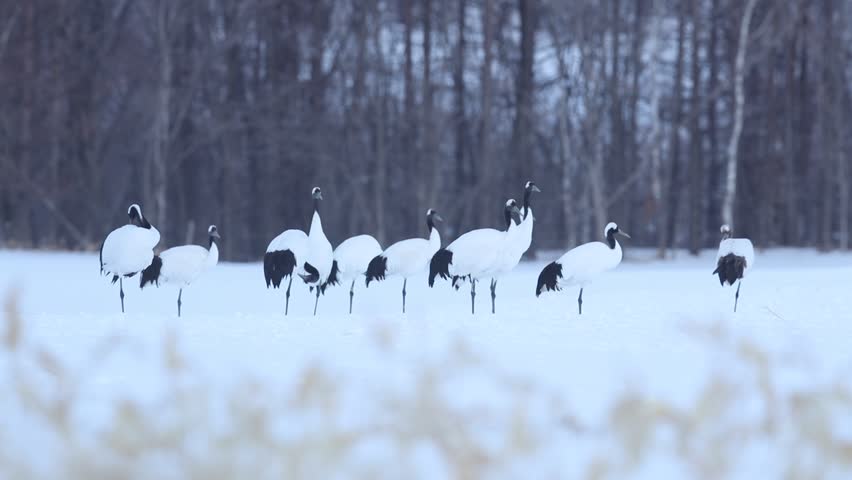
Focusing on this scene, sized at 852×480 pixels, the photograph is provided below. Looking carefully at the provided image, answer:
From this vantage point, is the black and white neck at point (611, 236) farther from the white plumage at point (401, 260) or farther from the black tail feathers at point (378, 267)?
the black tail feathers at point (378, 267)

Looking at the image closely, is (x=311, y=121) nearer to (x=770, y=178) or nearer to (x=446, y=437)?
(x=770, y=178)

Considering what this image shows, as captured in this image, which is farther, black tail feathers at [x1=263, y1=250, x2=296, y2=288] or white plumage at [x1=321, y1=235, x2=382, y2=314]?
white plumage at [x1=321, y1=235, x2=382, y2=314]

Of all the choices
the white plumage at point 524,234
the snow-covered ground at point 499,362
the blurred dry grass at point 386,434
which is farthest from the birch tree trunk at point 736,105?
the blurred dry grass at point 386,434

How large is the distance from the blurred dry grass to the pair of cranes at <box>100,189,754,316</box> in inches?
331

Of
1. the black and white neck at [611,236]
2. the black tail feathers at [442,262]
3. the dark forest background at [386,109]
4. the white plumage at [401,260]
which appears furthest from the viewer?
the dark forest background at [386,109]

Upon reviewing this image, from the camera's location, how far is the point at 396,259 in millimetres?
15234

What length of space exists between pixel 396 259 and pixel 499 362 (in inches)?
267

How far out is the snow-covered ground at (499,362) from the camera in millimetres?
5250

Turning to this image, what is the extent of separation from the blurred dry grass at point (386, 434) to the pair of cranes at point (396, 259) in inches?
331

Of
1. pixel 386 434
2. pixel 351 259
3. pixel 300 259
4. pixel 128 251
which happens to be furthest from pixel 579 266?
pixel 386 434

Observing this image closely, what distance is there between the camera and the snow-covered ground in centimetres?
525

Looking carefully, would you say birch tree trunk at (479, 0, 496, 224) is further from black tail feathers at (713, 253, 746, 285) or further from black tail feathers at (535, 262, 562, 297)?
black tail feathers at (535, 262, 562, 297)

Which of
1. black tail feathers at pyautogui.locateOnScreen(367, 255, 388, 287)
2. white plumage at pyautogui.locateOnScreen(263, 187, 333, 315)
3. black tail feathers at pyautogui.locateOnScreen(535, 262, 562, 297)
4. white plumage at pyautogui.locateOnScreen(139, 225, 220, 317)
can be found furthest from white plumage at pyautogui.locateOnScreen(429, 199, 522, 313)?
white plumage at pyautogui.locateOnScreen(139, 225, 220, 317)

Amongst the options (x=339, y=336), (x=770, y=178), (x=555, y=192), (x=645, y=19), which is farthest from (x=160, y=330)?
(x=555, y=192)
